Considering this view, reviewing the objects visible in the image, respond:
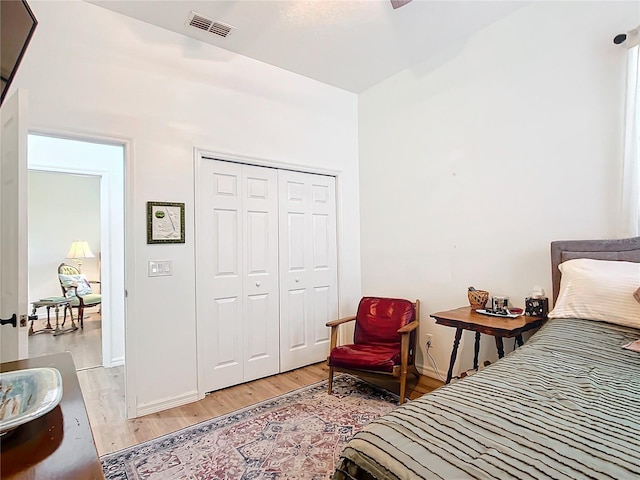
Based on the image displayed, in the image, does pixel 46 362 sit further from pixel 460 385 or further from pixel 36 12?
pixel 36 12

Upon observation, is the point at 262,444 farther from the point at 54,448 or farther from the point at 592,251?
the point at 592,251

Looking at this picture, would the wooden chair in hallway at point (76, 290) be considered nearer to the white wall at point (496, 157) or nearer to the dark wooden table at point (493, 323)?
the white wall at point (496, 157)

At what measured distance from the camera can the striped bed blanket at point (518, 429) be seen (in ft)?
2.60

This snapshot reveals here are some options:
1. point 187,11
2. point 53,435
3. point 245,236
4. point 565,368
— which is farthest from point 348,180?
point 53,435

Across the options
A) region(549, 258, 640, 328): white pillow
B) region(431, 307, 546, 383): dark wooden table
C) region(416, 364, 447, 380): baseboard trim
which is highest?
region(549, 258, 640, 328): white pillow

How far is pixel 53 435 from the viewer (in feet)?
2.73

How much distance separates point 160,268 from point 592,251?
2991 millimetres

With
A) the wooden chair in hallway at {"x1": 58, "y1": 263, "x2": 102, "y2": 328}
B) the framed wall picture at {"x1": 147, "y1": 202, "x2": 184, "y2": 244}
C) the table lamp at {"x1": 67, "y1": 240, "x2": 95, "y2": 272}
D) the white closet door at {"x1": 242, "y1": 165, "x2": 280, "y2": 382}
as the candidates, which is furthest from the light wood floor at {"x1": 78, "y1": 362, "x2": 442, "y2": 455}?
the table lamp at {"x1": 67, "y1": 240, "x2": 95, "y2": 272}

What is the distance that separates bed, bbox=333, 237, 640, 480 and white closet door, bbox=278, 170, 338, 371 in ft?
7.31

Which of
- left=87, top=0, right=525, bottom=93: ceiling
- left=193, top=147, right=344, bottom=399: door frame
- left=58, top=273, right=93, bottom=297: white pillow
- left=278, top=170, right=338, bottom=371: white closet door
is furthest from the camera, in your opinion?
left=58, top=273, right=93, bottom=297: white pillow

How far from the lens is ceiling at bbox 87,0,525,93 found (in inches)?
98.4

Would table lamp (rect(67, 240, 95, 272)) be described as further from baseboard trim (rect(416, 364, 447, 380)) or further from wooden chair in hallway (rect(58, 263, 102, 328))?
baseboard trim (rect(416, 364, 447, 380))

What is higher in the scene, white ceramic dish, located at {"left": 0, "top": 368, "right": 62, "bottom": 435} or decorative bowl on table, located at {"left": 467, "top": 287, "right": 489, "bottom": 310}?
white ceramic dish, located at {"left": 0, "top": 368, "right": 62, "bottom": 435}

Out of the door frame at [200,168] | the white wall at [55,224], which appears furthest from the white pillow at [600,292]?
the white wall at [55,224]
